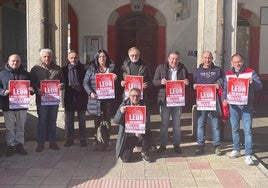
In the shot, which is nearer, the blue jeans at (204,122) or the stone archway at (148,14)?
the blue jeans at (204,122)

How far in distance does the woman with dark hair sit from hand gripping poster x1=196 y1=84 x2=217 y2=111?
1.48m

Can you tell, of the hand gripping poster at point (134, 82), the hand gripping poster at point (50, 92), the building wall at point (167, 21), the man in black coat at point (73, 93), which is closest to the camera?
the hand gripping poster at point (134, 82)

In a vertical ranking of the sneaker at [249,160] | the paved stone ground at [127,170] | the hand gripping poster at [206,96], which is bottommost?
the paved stone ground at [127,170]

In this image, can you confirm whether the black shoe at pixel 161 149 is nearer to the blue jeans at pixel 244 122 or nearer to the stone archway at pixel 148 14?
the blue jeans at pixel 244 122

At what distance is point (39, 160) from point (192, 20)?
26.4 feet

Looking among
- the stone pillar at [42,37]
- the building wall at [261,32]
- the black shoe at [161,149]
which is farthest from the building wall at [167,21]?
the black shoe at [161,149]

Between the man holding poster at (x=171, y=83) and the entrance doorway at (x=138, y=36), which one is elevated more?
the entrance doorway at (x=138, y=36)

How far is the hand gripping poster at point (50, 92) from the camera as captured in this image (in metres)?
7.79

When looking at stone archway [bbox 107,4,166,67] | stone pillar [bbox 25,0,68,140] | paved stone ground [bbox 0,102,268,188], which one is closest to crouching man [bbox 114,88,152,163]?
paved stone ground [bbox 0,102,268,188]

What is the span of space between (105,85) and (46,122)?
1.26m

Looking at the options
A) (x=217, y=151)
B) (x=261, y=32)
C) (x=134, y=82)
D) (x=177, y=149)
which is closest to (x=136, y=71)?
(x=134, y=82)

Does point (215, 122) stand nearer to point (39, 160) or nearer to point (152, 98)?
point (39, 160)

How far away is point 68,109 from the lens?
8250 mm

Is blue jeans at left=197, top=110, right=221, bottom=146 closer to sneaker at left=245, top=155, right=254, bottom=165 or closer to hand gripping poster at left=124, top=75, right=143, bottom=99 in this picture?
sneaker at left=245, top=155, right=254, bottom=165
